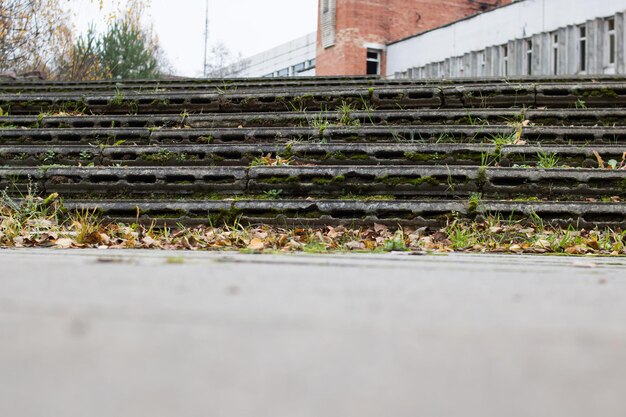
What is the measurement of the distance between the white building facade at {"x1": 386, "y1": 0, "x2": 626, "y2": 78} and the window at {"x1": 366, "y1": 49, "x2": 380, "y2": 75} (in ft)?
9.53

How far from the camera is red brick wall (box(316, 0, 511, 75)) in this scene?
25344 mm

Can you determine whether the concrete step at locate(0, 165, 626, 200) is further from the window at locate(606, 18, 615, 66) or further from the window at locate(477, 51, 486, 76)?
the window at locate(477, 51, 486, 76)

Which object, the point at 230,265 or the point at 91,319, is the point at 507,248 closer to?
the point at 230,265

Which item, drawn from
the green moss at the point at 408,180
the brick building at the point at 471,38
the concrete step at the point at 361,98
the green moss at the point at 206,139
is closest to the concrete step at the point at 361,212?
the green moss at the point at 408,180

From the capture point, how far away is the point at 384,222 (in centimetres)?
425

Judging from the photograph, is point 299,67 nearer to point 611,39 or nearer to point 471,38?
point 471,38

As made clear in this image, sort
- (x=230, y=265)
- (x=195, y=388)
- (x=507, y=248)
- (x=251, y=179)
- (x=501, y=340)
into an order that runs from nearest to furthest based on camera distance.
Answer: (x=195, y=388) < (x=501, y=340) < (x=230, y=265) < (x=507, y=248) < (x=251, y=179)

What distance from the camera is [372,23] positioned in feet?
84.2

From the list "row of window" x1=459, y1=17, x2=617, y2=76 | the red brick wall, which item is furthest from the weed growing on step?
the red brick wall

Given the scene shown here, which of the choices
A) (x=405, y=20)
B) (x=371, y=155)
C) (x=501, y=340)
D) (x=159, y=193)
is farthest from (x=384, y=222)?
(x=405, y=20)

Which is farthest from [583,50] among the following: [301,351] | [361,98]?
[301,351]

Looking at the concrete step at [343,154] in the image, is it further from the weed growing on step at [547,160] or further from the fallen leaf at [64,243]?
the fallen leaf at [64,243]

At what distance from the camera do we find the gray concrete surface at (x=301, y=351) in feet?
2.40

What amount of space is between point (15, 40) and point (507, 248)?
1049cm
